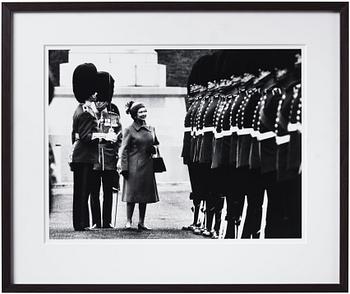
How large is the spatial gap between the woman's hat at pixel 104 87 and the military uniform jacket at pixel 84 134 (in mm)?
48

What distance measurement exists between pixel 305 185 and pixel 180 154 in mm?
361

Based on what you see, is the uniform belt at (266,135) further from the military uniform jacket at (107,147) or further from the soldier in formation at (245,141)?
the military uniform jacket at (107,147)

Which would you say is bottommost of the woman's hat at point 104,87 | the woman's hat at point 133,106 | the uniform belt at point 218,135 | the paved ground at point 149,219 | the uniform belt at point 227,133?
the paved ground at point 149,219

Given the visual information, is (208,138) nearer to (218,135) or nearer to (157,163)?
(218,135)

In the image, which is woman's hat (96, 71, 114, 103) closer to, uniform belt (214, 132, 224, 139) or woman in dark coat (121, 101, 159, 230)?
woman in dark coat (121, 101, 159, 230)

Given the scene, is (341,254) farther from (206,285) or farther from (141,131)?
(141,131)

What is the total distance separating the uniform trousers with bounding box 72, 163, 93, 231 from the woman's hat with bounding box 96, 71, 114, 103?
194mm

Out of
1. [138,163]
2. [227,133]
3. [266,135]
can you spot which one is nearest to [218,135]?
[227,133]

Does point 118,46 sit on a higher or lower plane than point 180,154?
higher

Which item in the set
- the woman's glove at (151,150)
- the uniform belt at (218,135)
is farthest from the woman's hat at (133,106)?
the uniform belt at (218,135)

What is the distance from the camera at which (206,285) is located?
3.00 metres

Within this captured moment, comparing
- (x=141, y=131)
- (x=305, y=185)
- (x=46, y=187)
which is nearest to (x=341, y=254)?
(x=305, y=185)

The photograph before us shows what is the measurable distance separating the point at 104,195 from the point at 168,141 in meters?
0.24

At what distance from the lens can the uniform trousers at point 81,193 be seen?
9.89ft
